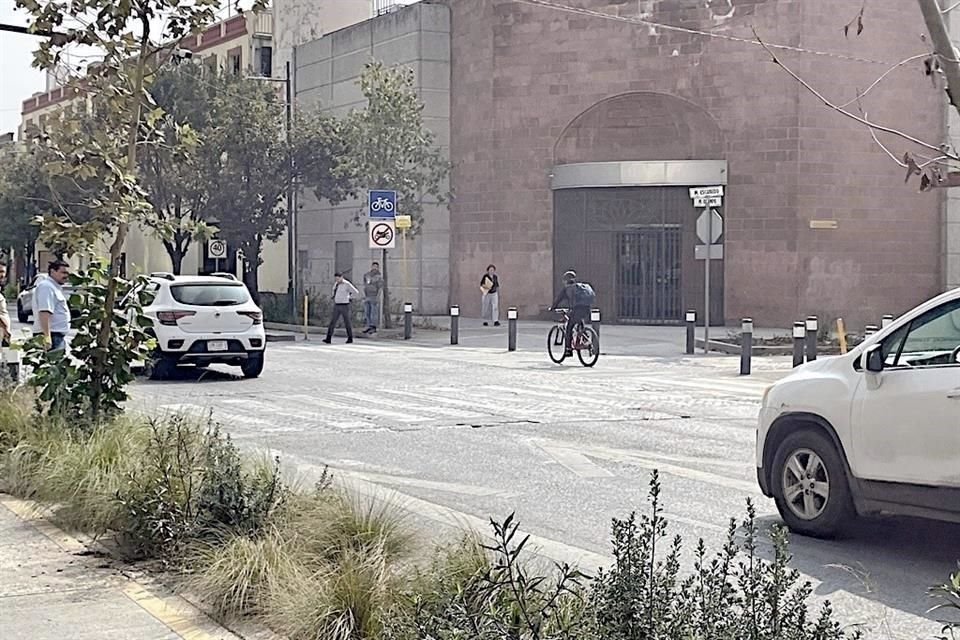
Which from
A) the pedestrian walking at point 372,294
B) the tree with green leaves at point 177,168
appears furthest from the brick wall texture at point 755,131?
the tree with green leaves at point 177,168

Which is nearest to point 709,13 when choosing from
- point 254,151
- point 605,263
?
point 605,263

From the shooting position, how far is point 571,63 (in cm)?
3697

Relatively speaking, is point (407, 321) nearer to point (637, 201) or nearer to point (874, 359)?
point (637, 201)

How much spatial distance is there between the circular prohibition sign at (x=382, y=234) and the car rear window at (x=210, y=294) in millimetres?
9889

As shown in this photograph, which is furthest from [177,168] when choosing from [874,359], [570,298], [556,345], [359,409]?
[874,359]

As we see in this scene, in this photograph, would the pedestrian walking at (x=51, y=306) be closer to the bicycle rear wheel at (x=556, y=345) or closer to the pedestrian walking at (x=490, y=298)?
the bicycle rear wheel at (x=556, y=345)

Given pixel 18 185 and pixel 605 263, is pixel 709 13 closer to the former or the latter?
pixel 605 263

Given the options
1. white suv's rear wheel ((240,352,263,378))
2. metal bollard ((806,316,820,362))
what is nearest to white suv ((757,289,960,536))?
white suv's rear wheel ((240,352,263,378))

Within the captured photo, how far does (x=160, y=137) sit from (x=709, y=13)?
2638cm

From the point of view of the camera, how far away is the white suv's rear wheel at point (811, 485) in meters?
8.29

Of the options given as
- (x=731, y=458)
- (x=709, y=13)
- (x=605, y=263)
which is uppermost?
(x=709, y=13)

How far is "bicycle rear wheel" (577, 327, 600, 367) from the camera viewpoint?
23.5m

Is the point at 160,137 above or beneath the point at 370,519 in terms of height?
above

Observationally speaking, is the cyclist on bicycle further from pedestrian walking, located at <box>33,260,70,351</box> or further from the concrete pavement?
pedestrian walking, located at <box>33,260,70,351</box>
